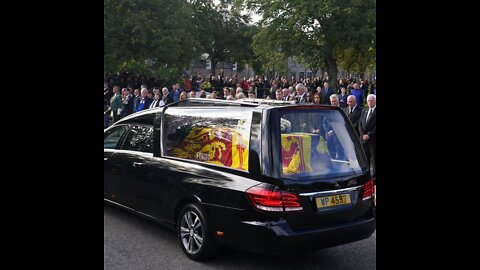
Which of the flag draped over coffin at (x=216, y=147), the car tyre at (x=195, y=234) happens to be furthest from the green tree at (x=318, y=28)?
the car tyre at (x=195, y=234)

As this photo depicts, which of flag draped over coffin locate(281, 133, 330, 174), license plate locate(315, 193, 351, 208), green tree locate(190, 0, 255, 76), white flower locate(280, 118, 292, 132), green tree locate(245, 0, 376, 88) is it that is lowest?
license plate locate(315, 193, 351, 208)

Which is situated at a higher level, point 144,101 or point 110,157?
point 144,101

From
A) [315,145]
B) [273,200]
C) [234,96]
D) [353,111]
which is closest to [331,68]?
[234,96]

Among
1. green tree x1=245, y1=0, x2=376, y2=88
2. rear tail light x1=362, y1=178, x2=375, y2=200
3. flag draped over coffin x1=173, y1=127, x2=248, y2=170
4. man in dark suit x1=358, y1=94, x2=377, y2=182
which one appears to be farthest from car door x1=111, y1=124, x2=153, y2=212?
green tree x1=245, y1=0, x2=376, y2=88

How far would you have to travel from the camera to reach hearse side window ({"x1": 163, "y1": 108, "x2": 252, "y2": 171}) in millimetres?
4828

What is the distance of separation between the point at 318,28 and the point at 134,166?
94.2 feet

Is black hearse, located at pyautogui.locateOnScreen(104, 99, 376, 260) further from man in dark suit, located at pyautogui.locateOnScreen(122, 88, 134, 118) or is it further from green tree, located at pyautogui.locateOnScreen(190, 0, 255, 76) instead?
green tree, located at pyautogui.locateOnScreen(190, 0, 255, 76)

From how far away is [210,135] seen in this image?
5152mm

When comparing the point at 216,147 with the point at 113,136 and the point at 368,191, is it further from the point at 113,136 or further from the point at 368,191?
the point at 113,136

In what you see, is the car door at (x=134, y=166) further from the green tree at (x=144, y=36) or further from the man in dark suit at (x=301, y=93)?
the green tree at (x=144, y=36)

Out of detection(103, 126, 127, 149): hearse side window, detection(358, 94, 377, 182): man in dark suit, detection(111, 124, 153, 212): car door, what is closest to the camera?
detection(111, 124, 153, 212): car door
